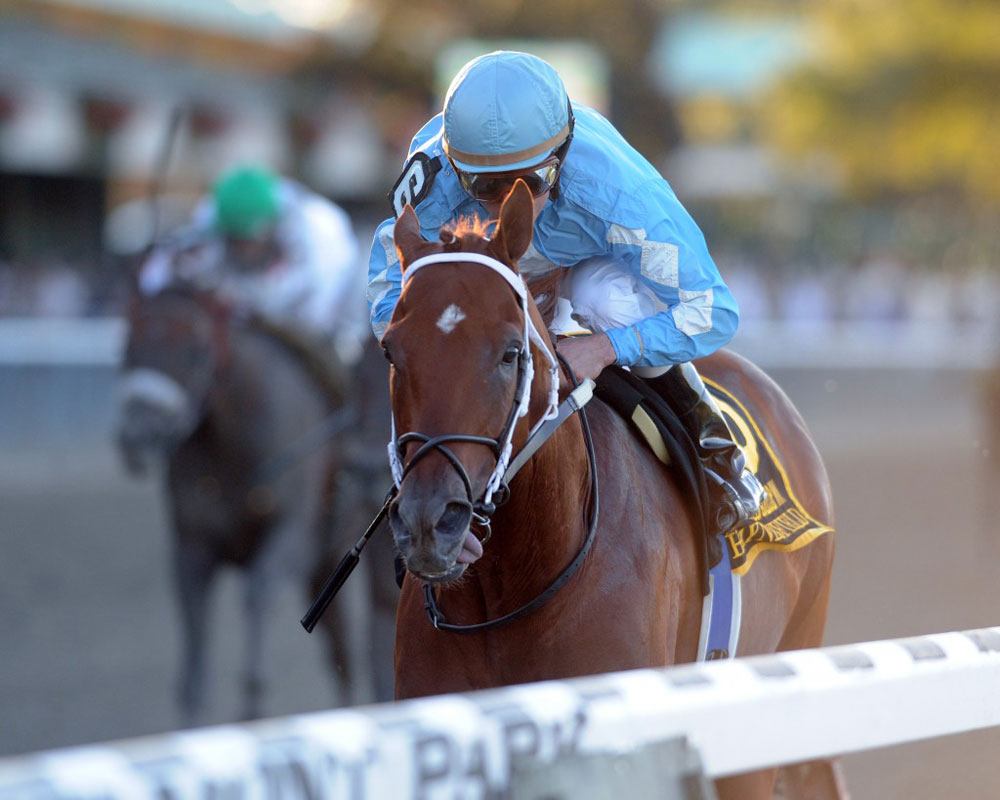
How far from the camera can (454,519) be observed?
8.50ft

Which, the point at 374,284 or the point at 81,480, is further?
the point at 81,480

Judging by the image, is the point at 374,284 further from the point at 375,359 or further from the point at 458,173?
the point at 375,359

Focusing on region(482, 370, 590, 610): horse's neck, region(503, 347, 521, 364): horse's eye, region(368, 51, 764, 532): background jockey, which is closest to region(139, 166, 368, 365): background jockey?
region(368, 51, 764, 532): background jockey

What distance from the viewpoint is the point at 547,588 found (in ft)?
10.1

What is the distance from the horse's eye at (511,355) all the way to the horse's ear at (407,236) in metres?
0.30

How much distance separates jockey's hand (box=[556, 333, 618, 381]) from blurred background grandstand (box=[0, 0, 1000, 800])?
2.83 metres

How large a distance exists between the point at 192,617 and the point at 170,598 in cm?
287

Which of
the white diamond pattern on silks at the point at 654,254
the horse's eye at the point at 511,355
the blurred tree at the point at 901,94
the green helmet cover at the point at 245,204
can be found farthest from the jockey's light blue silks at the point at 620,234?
Answer: the blurred tree at the point at 901,94

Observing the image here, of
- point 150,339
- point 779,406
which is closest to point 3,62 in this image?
point 150,339

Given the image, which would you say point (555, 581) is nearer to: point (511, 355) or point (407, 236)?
point (511, 355)

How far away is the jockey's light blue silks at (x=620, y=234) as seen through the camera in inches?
130

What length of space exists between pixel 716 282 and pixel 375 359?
11.1 ft

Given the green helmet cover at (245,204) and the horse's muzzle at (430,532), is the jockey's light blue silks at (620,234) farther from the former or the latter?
the green helmet cover at (245,204)

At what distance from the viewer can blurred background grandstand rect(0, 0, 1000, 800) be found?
8523 millimetres
